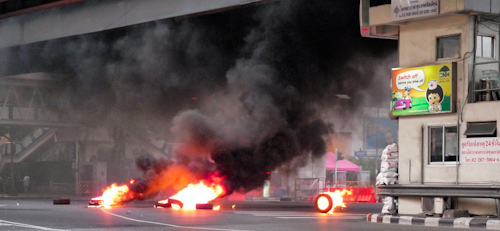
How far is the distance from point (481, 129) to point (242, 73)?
1274 centimetres

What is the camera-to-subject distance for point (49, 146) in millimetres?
59656

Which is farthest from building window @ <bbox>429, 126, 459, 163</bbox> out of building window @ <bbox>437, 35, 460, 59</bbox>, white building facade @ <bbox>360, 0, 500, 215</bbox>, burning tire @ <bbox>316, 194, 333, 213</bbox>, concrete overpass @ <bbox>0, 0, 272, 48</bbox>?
concrete overpass @ <bbox>0, 0, 272, 48</bbox>

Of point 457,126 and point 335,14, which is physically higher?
point 335,14

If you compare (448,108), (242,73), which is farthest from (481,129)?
(242,73)

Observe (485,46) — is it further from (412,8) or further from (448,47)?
(412,8)

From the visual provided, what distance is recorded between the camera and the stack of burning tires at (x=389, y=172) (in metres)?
20.6

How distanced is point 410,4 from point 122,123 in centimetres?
2812

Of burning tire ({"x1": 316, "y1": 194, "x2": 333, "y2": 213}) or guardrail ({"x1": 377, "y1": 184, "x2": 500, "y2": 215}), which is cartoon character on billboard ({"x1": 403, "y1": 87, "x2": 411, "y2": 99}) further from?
burning tire ({"x1": 316, "y1": 194, "x2": 333, "y2": 213})

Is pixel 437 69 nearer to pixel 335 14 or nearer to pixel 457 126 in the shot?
pixel 457 126

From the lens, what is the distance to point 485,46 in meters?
19.8

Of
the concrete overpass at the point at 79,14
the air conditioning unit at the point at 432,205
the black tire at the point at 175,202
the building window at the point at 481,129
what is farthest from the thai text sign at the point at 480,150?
the black tire at the point at 175,202

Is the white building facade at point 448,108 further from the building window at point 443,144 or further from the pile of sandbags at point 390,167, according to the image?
the pile of sandbags at point 390,167

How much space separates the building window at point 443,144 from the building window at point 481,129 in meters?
0.51

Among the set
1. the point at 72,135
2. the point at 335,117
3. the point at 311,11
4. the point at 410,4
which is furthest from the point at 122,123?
the point at 410,4
